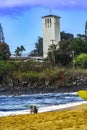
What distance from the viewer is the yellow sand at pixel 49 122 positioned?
7809mm

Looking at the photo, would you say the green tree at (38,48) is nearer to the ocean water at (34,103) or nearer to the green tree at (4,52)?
the green tree at (4,52)

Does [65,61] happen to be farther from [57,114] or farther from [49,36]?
[57,114]

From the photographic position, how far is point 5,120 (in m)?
8.92

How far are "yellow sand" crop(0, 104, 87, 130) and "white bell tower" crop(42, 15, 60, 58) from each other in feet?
410

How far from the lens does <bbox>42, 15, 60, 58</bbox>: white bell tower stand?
138 metres

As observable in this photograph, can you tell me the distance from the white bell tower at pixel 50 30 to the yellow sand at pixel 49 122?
125022 millimetres

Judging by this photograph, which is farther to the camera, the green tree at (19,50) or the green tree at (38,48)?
the green tree at (38,48)

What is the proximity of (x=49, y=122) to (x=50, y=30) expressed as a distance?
13343 cm

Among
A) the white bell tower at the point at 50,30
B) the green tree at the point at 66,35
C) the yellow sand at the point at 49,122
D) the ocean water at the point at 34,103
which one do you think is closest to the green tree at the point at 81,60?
the white bell tower at the point at 50,30

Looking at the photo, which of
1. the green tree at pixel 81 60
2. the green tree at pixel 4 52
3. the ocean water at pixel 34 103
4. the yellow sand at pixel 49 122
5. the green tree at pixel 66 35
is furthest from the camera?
the green tree at pixel 66 35

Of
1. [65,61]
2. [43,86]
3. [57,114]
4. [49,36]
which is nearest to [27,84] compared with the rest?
[43,86]

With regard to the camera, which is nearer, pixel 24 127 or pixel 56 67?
pixel 24 127

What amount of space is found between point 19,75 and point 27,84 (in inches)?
230

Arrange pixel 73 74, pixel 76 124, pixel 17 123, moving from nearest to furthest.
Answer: pixel 76 124 < pixel 17 123 < pixel 73 74
